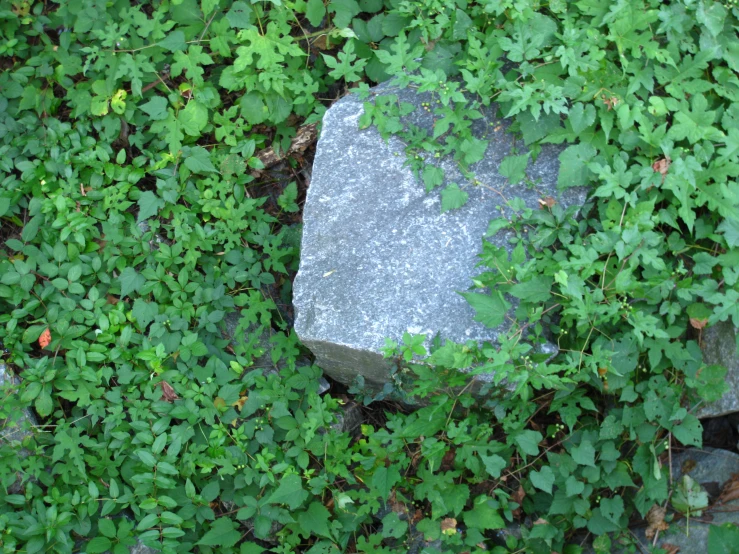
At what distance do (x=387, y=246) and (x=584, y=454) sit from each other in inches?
50.0

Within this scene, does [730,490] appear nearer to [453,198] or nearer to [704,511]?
[704,511]

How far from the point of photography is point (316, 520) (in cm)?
286

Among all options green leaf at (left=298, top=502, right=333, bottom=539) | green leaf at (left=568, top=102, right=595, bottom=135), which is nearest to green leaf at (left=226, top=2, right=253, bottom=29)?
green leaf at (left=568, top=102, right=595, bottom=135)

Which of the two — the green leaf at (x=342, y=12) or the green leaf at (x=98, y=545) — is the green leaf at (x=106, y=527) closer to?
the green leaf at (x=98, y=545)

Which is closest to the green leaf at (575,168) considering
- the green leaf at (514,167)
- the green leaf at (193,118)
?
the green leaf at (514,167)

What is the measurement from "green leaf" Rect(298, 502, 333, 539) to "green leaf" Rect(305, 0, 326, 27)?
2509 mm

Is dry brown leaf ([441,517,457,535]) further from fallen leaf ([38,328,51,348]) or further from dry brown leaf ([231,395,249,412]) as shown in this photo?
fallen leaf ([38,328,51,348])

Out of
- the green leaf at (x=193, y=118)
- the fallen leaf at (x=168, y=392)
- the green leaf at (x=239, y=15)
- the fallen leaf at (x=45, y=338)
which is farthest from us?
the green leaf at (x=193, y=118)

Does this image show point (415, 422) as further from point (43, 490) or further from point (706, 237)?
point (43, 490)

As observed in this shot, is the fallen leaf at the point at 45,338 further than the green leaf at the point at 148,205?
No

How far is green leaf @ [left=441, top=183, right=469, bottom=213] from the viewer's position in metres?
2.96

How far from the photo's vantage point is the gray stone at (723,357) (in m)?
2.66

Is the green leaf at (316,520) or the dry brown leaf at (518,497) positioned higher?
the green leaf at (316,520)

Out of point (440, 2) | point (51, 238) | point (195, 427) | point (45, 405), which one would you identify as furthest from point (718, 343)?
point (51, 238)
